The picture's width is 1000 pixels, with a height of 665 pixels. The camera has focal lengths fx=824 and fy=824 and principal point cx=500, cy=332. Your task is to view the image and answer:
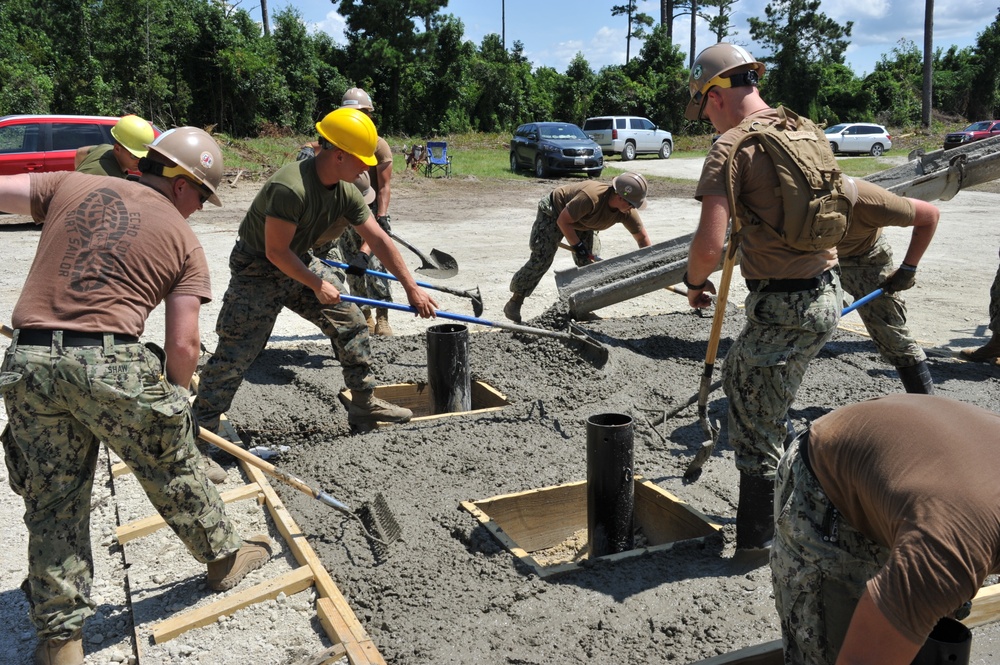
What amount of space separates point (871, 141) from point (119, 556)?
1285 inches

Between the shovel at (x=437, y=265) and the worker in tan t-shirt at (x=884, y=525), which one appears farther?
the shovel at (x=437, y=265)

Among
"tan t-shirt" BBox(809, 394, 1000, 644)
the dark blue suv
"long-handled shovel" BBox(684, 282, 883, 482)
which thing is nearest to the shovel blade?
"long-handled shovel" BBox(684, 282, 883, 482)

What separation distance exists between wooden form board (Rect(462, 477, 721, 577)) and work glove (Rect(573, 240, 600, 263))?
3400 millimetres

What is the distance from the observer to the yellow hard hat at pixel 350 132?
4398mm

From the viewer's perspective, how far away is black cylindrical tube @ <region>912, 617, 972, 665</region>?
6.41 feet

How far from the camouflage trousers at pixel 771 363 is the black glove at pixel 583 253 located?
4.07m

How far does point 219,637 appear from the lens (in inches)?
126

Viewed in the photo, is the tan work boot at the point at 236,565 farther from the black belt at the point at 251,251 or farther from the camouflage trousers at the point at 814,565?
the camouflage trousers at the point at 814,565

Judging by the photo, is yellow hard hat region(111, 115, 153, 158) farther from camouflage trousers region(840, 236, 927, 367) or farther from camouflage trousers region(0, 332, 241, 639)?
camouflage trousers region(840, 236, 927, 367)

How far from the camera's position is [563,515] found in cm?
454

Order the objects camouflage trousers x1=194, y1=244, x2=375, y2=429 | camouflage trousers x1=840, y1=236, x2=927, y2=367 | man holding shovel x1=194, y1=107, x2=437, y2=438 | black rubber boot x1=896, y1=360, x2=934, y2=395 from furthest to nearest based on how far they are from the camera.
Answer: black rubber boot x1=896, y1=360, x2=934, y2=395 < camouflage trousers x1=840, y1=236, x2=927, y2=367 < camouflage trousers x1=194, y1=244, x2=375, y2=429 < man holding shovel x1=194, y1=107, x2=437, y2=438

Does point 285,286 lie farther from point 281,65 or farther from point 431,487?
point 281,65

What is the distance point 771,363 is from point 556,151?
68.7 ft

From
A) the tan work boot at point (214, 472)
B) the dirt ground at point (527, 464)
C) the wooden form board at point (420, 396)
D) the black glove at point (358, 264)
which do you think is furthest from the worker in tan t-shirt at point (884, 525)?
the black glove at point (358, 264)
